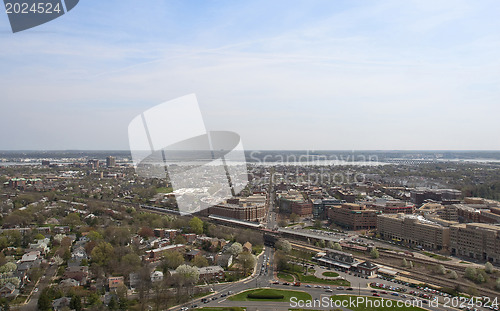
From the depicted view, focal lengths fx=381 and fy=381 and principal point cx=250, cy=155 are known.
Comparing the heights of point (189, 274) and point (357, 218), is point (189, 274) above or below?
above

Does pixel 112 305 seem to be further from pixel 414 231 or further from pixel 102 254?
pixel 414 231

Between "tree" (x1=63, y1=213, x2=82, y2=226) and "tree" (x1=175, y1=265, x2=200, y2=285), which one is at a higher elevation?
"tree" (x1=63, y1=213, x2=82, y2=226)

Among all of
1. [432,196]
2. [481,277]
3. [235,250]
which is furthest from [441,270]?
[432,196]

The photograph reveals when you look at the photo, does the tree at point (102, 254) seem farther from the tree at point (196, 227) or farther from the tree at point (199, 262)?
the tree at point (196, 227)

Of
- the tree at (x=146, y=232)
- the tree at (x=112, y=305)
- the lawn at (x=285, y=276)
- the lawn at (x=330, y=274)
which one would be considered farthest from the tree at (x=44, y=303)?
the lawn at (x=330, y=274)

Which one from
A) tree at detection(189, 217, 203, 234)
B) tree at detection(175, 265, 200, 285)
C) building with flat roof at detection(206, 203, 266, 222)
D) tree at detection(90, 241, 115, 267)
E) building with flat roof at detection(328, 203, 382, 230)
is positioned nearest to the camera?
tree at detection(175, 265, 200, 285)

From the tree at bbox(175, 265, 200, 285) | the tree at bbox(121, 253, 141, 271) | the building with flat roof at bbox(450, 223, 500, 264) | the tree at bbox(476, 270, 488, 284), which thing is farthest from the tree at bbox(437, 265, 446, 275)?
the tree at bbox(121, 253, 141, 271)

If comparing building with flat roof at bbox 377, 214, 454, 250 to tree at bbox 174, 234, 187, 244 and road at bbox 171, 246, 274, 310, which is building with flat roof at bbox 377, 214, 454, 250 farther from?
tree at bbox 174, 234, 187, 244

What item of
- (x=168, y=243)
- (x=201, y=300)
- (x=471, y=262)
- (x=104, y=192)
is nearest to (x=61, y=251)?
(x=168, y=243)

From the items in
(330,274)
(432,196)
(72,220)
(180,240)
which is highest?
(72,220)
